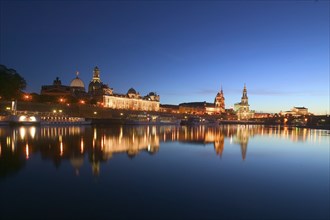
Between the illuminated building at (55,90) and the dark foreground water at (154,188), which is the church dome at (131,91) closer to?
the illuminated building at (55,90)

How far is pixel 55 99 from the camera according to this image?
100688 mm

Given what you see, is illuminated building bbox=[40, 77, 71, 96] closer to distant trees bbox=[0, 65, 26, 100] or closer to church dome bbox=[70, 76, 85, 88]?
church dome bbox=[70, 76, 85, 88]

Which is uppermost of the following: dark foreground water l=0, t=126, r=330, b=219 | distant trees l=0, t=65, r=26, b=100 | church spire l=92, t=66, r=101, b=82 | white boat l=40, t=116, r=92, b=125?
church spire l=92, t=66, r=101, b=82

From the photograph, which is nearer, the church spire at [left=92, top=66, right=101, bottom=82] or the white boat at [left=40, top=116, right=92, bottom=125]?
the white boat at [left=40, top=116, right=92, bottom=125]

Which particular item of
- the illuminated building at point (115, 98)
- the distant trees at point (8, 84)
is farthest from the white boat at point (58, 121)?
the illuminated building at point (115, 98)

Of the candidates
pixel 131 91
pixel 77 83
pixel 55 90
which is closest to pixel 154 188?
pixel 55 90

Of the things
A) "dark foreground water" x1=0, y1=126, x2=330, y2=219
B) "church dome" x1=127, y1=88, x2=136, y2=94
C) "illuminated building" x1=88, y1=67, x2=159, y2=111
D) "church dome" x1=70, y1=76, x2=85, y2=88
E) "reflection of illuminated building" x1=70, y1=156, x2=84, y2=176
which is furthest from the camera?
"church dome" x1=127, y1=88, x2=136, y2=94

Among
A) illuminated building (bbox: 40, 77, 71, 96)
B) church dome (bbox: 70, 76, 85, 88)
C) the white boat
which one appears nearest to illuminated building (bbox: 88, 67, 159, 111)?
church dome (bbox: 70, 76, 85, 88)

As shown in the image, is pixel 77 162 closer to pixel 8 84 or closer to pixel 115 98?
pixel 8 84

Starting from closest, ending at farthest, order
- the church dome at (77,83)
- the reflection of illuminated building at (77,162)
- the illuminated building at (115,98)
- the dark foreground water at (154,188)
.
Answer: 1. the dark foreground water at (154,188)
2. the reflection of illuminated building at (77,162)
3. the illuminated building at (115,98)
4. the church dome at (77,83)

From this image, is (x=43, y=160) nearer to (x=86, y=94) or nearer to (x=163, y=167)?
(x=163, y=167)

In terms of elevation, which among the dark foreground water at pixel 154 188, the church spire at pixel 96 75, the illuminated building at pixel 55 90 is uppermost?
the church spire at pixel 96 75

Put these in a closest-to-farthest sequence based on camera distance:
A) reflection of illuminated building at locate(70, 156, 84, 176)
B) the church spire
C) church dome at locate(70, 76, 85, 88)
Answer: reflection of illuminated building at locate(70, 156, 84, 176)
church dome at locate(70, 76, 85, 88)
the church spire

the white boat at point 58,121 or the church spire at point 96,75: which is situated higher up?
the church spire at point 96,75
